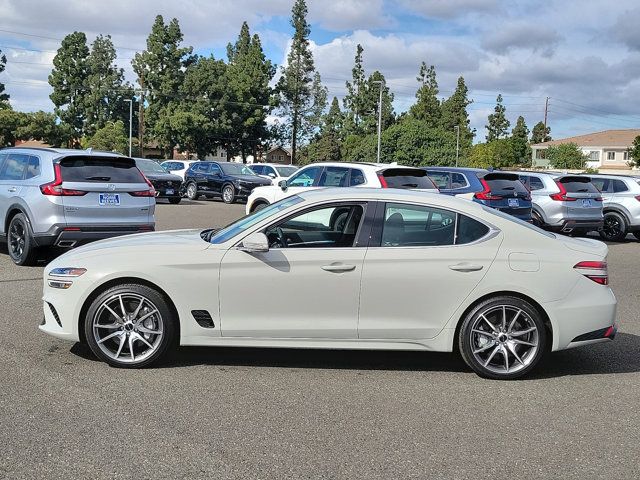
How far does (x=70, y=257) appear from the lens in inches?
228

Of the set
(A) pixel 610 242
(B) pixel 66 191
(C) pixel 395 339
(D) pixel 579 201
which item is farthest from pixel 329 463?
(A) pixel 610 242

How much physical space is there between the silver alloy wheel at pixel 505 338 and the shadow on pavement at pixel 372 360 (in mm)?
248

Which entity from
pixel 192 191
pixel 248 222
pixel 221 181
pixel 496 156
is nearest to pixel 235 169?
pixel 221 181

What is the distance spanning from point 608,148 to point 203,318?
89018 millimetres

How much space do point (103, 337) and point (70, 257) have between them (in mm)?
720

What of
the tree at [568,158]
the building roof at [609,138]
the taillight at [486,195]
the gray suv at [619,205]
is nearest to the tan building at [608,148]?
the building roof at [609,138]

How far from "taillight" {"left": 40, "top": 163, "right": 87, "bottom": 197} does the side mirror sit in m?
Result: 5.41

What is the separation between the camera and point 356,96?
8600 cm

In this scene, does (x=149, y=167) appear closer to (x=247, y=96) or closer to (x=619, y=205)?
(x=619, y=205)

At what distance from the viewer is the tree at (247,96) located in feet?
239

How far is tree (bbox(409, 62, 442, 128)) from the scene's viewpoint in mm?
91500

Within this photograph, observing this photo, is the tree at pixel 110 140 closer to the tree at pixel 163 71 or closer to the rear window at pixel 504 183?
the tree at pixel 163 71

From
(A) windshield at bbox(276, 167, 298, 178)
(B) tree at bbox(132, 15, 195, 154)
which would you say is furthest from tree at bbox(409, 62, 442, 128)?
(A) windshield at bbox(276, 167, 298, 178)

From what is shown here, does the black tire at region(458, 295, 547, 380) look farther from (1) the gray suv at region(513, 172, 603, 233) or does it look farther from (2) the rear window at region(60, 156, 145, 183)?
(1) the gray suv at region(513, 172, 603, 233)
